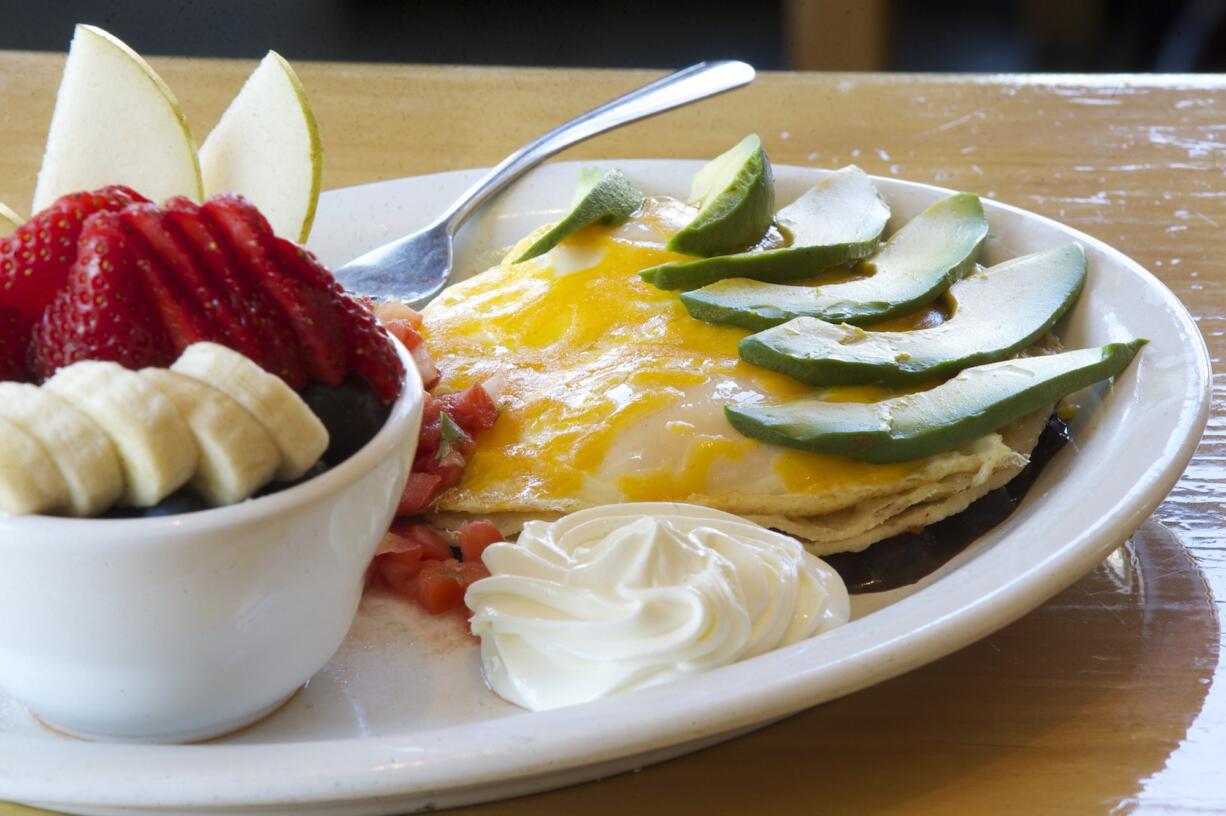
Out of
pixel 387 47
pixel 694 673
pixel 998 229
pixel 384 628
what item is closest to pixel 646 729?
pixel 694 673

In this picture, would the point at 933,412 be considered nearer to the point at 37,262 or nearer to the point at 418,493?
the point at 418,493

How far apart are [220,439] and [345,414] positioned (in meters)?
0.16

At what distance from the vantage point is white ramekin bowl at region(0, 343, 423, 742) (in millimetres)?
1075

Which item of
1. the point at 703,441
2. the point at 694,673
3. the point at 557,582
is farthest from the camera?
the point at 703,441

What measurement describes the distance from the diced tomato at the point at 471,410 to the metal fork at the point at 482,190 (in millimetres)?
512

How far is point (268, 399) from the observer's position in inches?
43.6

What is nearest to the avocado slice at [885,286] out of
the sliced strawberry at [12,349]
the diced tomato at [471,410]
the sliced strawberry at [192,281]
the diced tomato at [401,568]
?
the diced tomato at [471,410]

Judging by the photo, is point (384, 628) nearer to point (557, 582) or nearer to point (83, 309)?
point (557, 582)

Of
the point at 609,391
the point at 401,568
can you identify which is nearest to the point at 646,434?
the point at 609,391

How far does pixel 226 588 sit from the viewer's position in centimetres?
113

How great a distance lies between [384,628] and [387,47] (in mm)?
5240

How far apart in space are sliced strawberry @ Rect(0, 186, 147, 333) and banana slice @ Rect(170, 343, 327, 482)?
16cm

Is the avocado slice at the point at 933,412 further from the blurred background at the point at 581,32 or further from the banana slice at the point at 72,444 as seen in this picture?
the blurred background at the point at 581,32

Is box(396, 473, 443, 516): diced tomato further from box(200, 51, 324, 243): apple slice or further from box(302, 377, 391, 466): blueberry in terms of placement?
box(200, 51, 324, 243): apple slice
